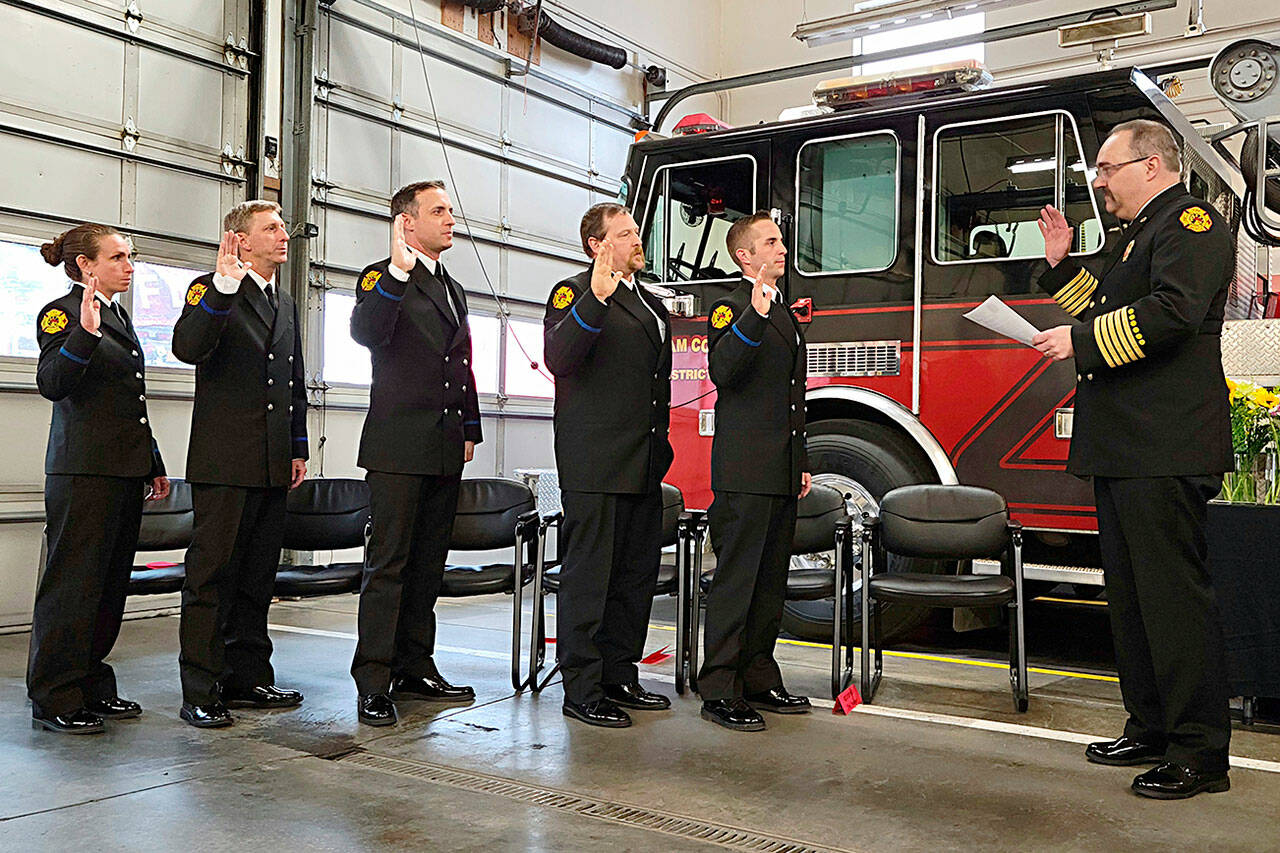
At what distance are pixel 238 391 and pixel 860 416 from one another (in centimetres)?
300

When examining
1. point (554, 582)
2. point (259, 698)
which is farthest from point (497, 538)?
point (259, 698)

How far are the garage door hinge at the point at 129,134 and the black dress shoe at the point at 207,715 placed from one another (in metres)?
3.53

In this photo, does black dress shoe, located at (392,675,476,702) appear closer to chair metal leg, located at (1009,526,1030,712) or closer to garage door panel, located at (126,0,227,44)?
chair metal leg, located at (1009,526,1030,712)

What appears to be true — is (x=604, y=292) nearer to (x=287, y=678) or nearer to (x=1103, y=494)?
Answer: (x=1103, y=494)

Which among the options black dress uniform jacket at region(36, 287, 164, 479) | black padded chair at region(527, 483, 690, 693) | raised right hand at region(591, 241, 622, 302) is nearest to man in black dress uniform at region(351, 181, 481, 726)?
black padded chair at region(527, 483, 690, 693)

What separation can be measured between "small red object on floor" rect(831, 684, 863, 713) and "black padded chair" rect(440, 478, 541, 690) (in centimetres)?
124

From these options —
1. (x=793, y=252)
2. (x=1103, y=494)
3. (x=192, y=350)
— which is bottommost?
(x=1103, y=494)

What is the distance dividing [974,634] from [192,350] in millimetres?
4401

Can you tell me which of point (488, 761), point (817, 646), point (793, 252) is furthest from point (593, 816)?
point (793, 252)

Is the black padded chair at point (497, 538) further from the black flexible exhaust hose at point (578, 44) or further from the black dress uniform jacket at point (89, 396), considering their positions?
the black flexible exhaust hose at point (578, 44)

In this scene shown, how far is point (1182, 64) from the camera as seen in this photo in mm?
4984

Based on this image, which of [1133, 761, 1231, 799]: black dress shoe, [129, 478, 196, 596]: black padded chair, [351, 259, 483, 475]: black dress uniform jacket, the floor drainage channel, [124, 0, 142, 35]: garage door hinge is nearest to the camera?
the floor drainage channel

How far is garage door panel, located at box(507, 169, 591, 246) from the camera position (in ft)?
28.0

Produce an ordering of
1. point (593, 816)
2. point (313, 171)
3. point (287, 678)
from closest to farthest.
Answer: point (593, 816) < point (287, 678) < point (313, 171)
